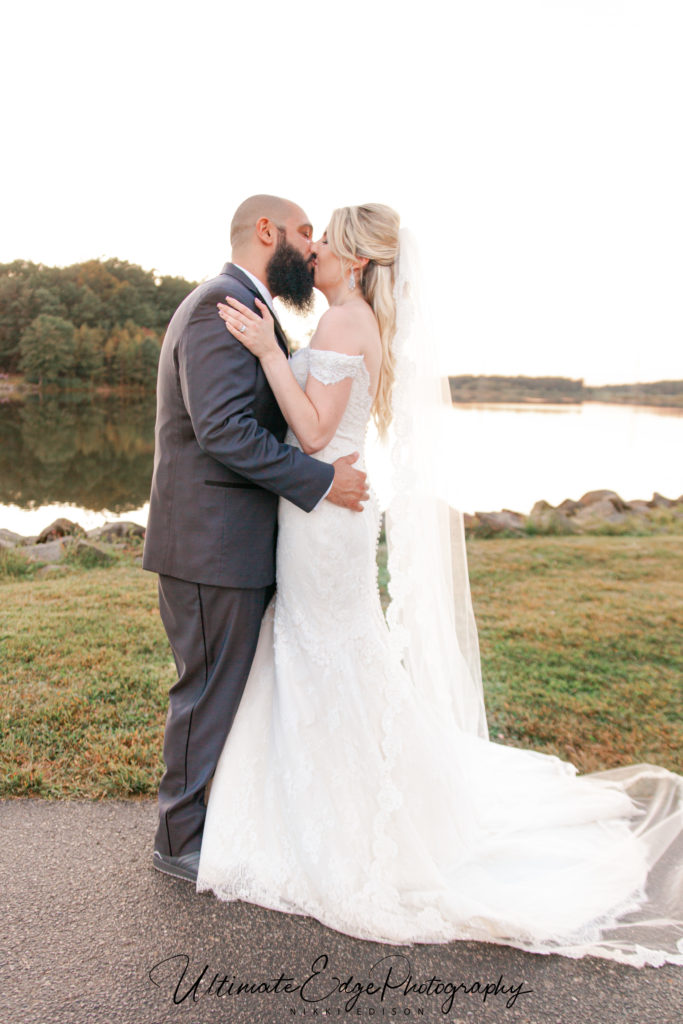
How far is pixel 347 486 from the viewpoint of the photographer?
249 centimetres

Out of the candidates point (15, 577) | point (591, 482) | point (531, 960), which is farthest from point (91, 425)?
point (531, 960)

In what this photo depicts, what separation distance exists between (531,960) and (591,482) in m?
Result: 14.2

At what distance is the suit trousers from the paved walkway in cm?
22

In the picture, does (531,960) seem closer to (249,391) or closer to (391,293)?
(249,391)

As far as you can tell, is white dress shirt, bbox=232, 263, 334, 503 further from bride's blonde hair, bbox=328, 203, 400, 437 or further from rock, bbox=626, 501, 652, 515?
rock, bbox=626, 501, 652, 515

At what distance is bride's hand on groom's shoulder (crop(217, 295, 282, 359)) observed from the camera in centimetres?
Result: 229

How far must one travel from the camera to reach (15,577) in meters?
6.59

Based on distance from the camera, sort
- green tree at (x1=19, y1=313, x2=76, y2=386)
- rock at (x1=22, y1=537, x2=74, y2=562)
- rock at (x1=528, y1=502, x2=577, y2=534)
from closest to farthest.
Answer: rock at (x1=22, y1=537, x2=74, y2=562) → rock at (x1=528, y1=502, x2=577, y2=534) → green tree at (x1=19, y1=313, x2=76, y2=386)

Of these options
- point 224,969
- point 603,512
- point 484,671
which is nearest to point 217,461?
→ point 224,969

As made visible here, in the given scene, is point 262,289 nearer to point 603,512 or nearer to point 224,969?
point 224,969

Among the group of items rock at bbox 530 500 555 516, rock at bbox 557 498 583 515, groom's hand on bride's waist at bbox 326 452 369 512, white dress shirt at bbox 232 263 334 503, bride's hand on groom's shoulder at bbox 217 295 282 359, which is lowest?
rock at bbox 557 498 583 515

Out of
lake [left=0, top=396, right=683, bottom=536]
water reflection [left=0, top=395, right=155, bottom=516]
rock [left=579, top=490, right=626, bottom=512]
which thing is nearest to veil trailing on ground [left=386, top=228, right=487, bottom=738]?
lake [left=0, top=396, right=683, bottom=536]

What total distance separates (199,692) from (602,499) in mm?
12008

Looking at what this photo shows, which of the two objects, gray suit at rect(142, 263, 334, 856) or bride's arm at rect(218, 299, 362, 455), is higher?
bride's arm at rect(218, 299, 362, 455)
